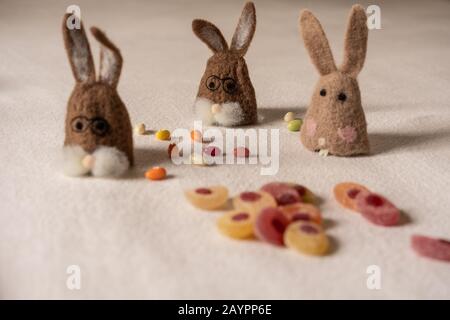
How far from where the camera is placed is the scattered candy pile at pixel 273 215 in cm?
96

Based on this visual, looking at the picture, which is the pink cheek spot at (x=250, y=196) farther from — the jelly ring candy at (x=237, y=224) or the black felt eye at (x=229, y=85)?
the black felt eye at (x=229, y=85)

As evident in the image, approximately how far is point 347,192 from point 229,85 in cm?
43

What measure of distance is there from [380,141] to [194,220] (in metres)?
0.56

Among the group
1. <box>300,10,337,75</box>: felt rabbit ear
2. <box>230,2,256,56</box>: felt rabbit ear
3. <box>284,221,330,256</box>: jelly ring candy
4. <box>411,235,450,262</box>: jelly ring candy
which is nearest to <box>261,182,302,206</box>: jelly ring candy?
<box>284,221,330,256</box>: jelly ring candy

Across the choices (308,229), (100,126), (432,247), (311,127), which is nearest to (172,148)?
(100,126)

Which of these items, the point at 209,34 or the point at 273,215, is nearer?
the point at 273,215

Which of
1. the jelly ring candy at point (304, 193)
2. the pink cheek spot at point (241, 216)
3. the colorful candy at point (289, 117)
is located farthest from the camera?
the colorful candy at point (289, 117)

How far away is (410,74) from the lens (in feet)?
6.56

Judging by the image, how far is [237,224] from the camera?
99cm

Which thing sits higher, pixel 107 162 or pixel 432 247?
pixel 107 162

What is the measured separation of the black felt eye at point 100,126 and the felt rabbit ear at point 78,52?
8 centimetres

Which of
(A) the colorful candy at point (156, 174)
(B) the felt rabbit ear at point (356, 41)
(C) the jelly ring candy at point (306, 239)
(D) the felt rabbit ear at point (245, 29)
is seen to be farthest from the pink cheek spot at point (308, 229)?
(D) the felt rabbit ear at point (245, 29)

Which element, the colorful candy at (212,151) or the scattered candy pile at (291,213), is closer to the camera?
the scattered candy pile at (291,213)

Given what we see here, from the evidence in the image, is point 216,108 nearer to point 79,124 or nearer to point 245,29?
point 245,29
